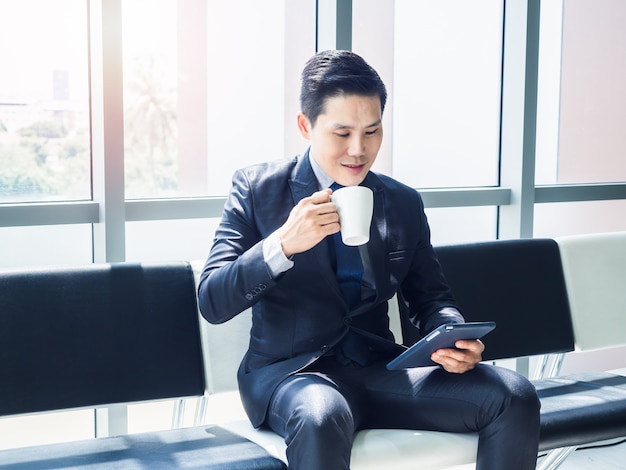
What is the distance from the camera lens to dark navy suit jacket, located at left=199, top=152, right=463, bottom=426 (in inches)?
81.7

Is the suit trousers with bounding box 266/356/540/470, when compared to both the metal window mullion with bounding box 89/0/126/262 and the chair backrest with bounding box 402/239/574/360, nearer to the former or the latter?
the chair backrest with bounding box 402/239/574/360

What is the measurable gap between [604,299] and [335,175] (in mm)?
1280

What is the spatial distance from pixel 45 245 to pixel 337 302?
42.1 inches

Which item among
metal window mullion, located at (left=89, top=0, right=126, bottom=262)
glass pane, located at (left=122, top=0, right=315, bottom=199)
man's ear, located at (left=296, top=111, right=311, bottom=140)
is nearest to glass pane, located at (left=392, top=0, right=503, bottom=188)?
glass pane, located at (left=122, top=0, right=315, bottom=199)

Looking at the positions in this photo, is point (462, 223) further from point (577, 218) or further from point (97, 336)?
point (97, 336)

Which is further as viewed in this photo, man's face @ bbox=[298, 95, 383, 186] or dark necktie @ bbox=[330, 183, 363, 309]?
dark necktie @ bbox=[330, 183, 363, 309]

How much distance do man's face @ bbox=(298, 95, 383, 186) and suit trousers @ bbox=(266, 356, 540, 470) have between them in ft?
1.56

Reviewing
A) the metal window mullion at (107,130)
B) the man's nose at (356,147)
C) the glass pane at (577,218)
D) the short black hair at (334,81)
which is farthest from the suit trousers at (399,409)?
the glass pane at (577,218)

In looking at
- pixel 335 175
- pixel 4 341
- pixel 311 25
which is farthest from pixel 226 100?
pixel 4 341

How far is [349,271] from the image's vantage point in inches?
85.4

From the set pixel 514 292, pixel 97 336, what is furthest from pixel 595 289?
pixel 97 336

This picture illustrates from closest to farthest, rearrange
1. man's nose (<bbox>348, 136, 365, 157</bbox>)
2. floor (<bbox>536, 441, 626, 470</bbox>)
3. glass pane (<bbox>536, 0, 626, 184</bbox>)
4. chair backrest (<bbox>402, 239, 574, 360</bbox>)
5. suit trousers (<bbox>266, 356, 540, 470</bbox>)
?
suit trousers (<bbox>266, 356, 540, 470</bbox>) < man's nose (<bbox>348, 136, 365, 157</bbox>) < chair backrest (<bbox>402, 239, 574, 360</bbox>) < floor (<bbox>536, 441, 626, 470</bbox>) < glass pane (<bbox>536, 0, 626, 184</bbox>)

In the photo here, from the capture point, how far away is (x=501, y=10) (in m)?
3.58

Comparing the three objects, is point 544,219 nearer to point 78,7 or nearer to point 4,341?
point 78,7
